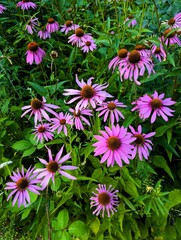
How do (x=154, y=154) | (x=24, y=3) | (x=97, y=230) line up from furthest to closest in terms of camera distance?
(x=24, y=3) → (x=154, y=154) → (x=97, y=230)

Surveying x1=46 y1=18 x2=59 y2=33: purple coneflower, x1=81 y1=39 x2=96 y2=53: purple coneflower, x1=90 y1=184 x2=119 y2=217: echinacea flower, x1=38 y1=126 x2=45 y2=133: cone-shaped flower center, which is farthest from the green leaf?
x1=46 y1=18 x2=59 y2=33: purple coneflower

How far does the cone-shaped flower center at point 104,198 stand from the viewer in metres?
1.16

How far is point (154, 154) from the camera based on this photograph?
1427 mm

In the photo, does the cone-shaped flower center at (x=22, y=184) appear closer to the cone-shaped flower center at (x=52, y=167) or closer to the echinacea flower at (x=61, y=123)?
the cone-shaped flower center at (x=52, y=167)

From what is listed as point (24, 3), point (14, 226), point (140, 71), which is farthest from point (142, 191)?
point (24, 3)

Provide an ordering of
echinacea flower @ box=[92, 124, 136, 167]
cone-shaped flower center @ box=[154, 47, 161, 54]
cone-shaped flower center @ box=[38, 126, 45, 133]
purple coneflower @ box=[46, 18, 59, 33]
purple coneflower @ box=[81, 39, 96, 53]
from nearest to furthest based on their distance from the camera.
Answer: echinacea flower @ box=[92, 124, 136, 167] → cone-shaped flower center @ box=[38, 126, 45, 133] → cone-shaped flower center @ box=[154, 47, 161, 54] → purple coneflower @ box=[81, 39, 96, 53] → purple coneflower @ box=[46, 18, 59, 33]

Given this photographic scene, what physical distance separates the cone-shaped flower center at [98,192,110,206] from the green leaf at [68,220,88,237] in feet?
0.52

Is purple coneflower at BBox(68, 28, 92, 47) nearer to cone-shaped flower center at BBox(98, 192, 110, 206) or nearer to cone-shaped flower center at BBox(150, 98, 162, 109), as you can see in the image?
cone-shaped flower center at BBox(150, 98, 162, 109)

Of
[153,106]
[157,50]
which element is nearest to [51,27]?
[157,50]

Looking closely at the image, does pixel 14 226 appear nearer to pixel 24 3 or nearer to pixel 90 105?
pixel 90 105

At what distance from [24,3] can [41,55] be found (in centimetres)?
67

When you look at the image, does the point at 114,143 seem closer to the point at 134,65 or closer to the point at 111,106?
the point at 111,106

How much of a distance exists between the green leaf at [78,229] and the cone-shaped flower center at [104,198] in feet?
0.52

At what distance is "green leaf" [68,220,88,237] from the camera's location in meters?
1.22
